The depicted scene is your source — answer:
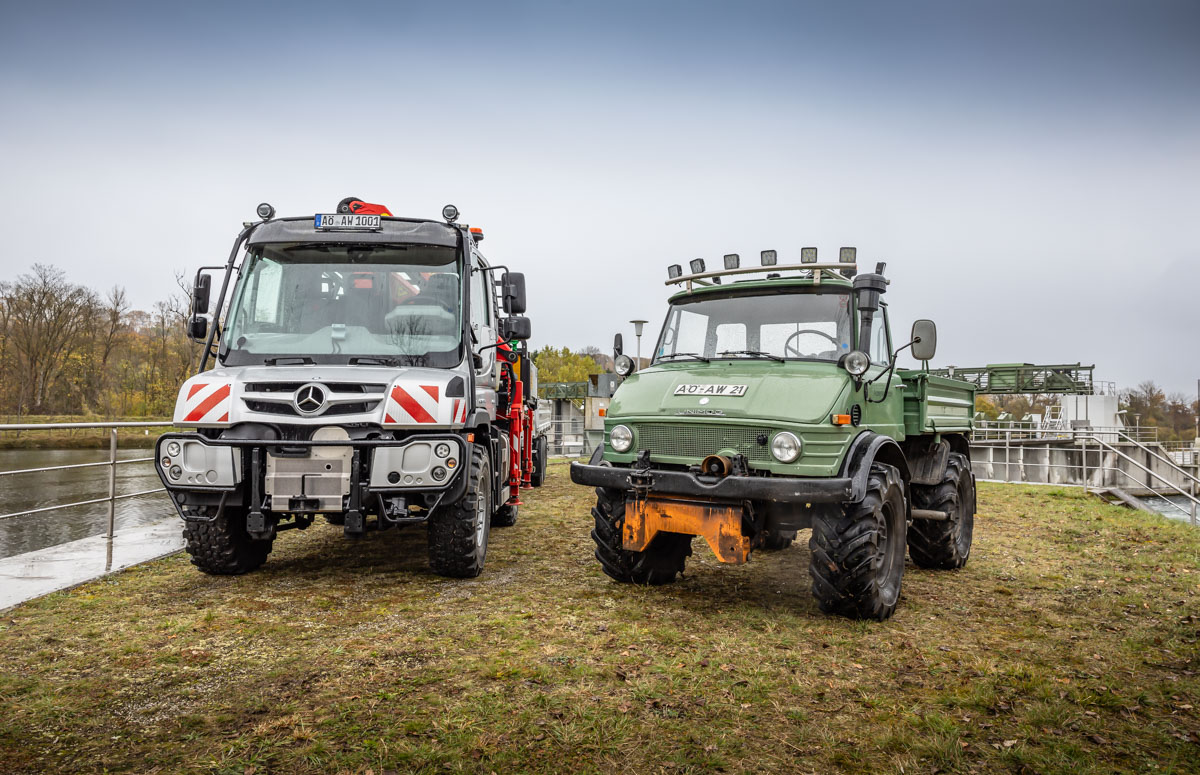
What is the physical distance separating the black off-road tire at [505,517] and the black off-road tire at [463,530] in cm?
308

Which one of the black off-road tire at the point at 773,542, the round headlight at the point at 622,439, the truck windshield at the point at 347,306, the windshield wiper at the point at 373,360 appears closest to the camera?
the round headlight at the point at 622,439

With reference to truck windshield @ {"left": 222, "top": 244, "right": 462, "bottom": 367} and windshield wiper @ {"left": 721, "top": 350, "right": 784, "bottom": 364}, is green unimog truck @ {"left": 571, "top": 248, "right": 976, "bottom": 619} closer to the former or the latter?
windshield wiper @ {"left": 721, "top": 350, "right": 784, "bottom": 364}

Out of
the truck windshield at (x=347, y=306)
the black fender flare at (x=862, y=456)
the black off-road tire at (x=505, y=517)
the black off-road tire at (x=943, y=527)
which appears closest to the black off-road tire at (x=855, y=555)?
the black fender flare at (x=862, y=456)

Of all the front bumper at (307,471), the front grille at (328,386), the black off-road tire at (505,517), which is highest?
the front grille at (328,386)

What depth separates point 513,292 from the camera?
7047mm

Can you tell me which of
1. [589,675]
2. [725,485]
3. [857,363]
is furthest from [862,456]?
[589,675]

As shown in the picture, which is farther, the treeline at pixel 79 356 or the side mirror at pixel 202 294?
the treeline at pixel 79 356

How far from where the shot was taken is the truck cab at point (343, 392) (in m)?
5.77

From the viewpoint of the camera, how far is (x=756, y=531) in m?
5.23

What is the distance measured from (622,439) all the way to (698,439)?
0.61 meters

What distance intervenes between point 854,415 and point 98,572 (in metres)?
6.10

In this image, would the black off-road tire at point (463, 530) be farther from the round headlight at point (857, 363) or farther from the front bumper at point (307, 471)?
the round headlight at point (857, 363)

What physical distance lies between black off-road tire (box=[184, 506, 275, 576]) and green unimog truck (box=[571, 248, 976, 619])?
112 inches

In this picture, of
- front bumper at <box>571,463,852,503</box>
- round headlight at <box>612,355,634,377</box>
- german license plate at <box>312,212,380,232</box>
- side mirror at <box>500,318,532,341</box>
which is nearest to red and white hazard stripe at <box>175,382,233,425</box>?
german license plate at <box>312,212,380,232</box>
